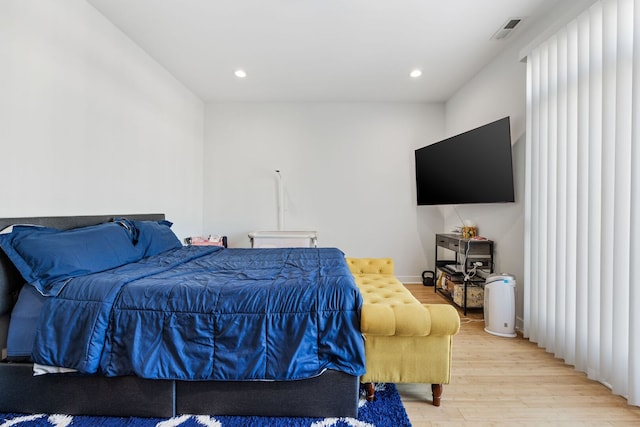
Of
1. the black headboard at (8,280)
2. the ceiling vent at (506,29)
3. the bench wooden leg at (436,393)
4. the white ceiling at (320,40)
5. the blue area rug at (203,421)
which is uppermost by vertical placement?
the white ceiling at (320,40)

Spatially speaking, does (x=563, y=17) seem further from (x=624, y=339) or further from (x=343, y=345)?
(x=343, y=345)

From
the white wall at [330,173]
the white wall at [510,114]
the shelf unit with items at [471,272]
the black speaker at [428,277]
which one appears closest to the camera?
the white wall at [510,114]

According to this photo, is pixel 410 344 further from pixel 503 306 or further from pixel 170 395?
pixel 503 306

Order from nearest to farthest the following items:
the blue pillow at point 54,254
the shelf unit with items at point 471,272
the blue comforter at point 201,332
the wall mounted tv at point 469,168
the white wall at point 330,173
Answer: the blue comforter at point 201,332, the blue pillow at point 54,254, the wall mounted tv at point 469,168, the shelf unit with items at point 471,272, the white wall at point 330,173

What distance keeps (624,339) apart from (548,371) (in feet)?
1.66

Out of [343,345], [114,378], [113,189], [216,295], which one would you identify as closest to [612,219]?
[343,345]

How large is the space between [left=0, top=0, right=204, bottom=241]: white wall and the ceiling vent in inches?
133

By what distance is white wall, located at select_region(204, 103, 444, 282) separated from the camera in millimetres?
4285

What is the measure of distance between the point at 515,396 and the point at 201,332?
Result: 1.81 metres

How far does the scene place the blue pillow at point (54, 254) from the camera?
4.82 ft

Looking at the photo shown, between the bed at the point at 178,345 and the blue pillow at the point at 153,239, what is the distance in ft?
2.46

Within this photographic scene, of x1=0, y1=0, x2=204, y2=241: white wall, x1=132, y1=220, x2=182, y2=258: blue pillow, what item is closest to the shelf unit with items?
x1=132, y1=220, x2=182, y2=258: blue pillow

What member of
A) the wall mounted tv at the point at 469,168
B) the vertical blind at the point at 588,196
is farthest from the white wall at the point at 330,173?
the vertical blind at the point at 588,196

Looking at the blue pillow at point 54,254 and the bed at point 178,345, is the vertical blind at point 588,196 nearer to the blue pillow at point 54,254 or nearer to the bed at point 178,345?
the bed at point 178,345
